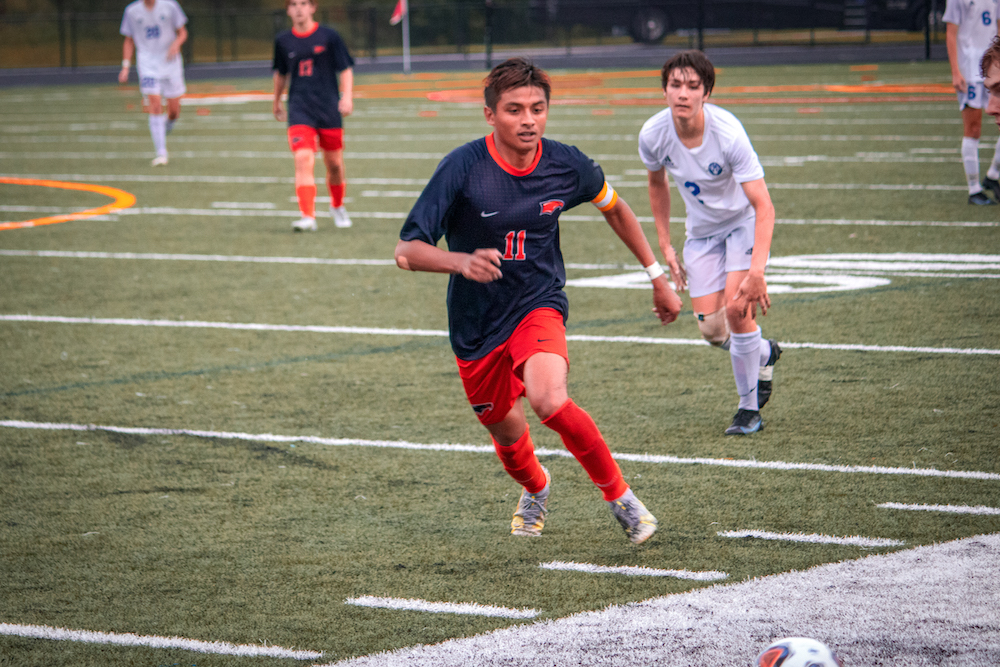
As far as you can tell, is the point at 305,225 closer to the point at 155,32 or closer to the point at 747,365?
the point at 155,32

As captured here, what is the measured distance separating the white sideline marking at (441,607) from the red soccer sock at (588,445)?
2.38 feet

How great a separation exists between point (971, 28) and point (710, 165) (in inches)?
283

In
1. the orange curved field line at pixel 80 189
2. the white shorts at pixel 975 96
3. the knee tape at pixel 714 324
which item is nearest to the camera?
the knee tape at pixel 714 324

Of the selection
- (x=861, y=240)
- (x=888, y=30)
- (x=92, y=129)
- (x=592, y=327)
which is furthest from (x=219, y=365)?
(x=888, y=30)

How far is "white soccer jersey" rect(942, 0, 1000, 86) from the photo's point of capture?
11773mm

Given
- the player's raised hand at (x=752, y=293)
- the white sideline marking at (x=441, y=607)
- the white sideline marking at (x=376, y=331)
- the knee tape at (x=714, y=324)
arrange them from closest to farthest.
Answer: the white sideline marking at (x=441, y=607) → the player's raised hand at (x=752, y=293) → the knee tape at (x=714, y=324) → the white sideline marking at (x=376, y=331)

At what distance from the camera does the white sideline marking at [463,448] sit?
5398 mm

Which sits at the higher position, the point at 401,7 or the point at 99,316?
the point at 401,7

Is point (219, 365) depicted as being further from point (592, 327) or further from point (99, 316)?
point (592, 327)

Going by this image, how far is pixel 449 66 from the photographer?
4275cm

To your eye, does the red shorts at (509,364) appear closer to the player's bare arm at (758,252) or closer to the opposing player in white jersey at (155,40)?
the player's bare arm at (758,252)

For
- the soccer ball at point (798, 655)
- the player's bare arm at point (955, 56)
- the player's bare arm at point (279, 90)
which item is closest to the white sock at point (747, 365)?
the soccer ball at point (798, 655)

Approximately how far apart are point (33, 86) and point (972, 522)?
1618 inches

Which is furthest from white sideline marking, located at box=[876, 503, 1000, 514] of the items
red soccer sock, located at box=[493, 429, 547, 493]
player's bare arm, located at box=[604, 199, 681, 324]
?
red soccer sock, located at box=[493, 429, 547, 493]
